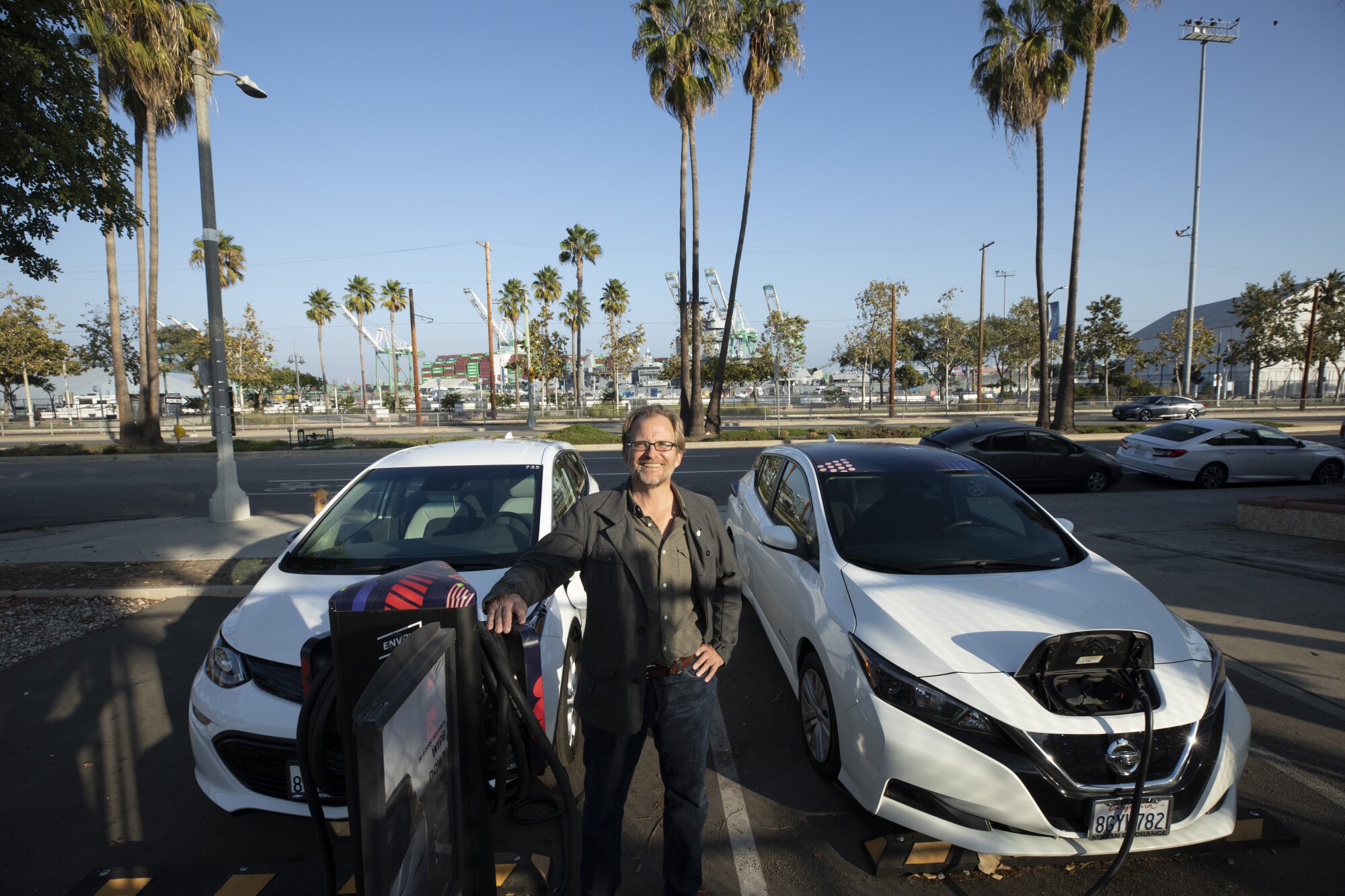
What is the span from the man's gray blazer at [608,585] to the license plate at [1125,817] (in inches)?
59.9

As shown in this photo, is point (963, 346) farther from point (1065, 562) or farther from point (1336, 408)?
point (1065, 562)

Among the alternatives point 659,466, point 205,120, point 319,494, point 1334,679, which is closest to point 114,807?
point 659,466

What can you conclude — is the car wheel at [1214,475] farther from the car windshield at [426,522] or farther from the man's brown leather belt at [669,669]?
the man's brown leather belt at [669,669]

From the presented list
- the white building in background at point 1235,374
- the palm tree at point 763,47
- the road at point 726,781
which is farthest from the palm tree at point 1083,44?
the white building in background at point 1235,374

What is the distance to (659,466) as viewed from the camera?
92.3 inches

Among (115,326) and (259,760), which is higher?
(115,326)

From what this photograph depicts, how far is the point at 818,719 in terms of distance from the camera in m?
3.42

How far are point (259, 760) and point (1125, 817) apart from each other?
339 centimetres

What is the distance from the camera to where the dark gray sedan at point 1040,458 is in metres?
13.0

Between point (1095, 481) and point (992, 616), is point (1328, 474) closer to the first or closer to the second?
point (1095, 481)

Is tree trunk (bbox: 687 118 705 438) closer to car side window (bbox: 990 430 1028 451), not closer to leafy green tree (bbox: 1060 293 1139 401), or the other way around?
car side window (bbox: 990 430 1028 451)

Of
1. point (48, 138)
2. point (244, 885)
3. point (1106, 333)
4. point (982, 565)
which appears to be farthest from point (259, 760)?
point (1106, 333)

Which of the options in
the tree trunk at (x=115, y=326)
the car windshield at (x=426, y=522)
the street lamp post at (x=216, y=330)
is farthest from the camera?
the tree trunk at (x=115, y=326)

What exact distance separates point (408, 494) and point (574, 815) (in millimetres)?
2994
